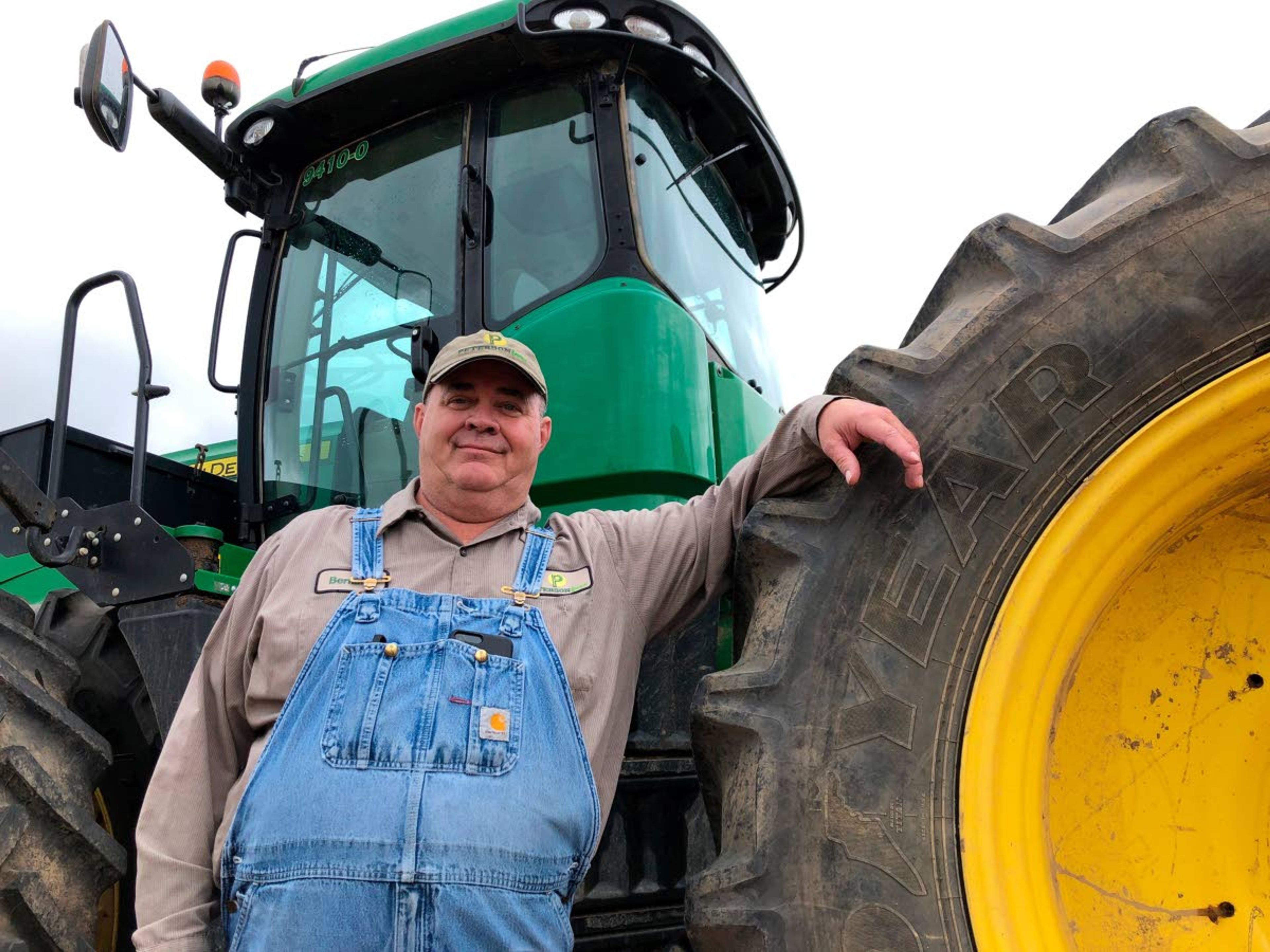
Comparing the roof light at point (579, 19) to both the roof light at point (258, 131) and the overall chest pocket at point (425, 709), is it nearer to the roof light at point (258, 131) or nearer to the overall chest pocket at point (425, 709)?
the roof light at point (258, 131)

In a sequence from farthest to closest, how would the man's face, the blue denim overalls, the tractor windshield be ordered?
the tractor windshield
the man's face
the blue denim overalls

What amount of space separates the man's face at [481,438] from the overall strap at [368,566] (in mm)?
165

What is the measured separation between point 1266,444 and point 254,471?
2692 millimetres

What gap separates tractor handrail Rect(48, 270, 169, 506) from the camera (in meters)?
2.74

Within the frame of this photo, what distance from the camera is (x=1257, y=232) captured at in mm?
1507

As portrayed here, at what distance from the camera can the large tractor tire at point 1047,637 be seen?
147 centimetres

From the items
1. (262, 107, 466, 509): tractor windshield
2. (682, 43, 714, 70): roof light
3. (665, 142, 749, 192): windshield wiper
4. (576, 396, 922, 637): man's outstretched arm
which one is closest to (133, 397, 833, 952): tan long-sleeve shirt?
(576, 396, 922, 637): man's outstretched arm

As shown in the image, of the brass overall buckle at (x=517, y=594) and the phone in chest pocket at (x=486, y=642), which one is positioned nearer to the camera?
the phone in chest pocket at (x=486, y=642)

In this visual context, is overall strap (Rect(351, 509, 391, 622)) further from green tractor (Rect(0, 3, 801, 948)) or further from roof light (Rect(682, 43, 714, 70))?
roof light (Rect(682, 43, 714, 70))

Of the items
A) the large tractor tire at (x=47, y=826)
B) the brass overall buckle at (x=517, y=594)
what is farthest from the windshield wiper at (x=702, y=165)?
the large tractor tire at (x=47, y=826)

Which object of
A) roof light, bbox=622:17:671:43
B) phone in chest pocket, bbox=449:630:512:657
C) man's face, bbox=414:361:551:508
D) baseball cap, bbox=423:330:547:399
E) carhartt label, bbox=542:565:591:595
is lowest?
phone in chest pocket, bbox=449:630:512:657

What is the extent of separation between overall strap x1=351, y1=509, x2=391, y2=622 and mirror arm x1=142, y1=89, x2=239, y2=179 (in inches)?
67.0

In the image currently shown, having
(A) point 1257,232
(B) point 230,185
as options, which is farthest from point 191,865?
(B) point 230,185

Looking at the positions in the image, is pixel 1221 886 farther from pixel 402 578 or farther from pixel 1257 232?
pixel 402 578
